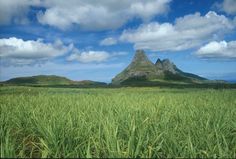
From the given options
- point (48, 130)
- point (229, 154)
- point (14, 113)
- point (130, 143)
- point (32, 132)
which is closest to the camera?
point (130, 143)

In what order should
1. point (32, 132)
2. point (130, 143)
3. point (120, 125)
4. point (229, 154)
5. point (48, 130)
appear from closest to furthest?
point (130, 143)
point (229, 154)
point (48, 130)
point (120, 125)
point (32, 132)

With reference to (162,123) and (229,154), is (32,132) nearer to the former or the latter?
(162,123)

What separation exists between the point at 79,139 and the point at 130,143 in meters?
1.60

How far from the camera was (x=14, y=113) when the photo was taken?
1047 centimetres

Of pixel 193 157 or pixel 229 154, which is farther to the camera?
pixel 229 154

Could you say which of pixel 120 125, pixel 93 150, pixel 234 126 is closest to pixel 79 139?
pixel 93 150

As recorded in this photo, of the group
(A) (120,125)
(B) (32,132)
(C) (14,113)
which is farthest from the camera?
(C) (14,113)

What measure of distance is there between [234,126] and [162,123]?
5.45ft

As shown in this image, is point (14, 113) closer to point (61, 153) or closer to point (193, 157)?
point (61, 153)

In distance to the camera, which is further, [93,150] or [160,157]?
[93,150]

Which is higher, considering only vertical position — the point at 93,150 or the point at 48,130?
the point at 48,130

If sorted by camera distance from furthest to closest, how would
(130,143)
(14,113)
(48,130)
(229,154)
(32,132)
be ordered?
1. (14,113)
2. (32,132)
3. (48,130)
4. (229,154)
5. (130,143)

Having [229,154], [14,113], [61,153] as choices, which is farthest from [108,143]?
[14,113]

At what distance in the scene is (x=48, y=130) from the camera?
19.8 feet
